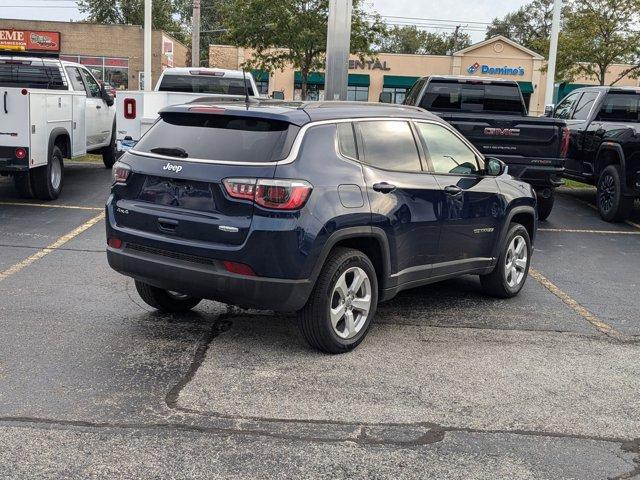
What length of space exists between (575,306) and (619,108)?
7497mm

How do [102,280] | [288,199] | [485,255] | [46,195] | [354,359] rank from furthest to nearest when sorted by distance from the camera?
[46,195] < [102,280] < [485,255] < [354,359] < [288,199]

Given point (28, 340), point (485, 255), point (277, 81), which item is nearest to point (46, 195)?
point (28, 340)

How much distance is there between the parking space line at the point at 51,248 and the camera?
745cm

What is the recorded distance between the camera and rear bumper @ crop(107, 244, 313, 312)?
4949 millimetres

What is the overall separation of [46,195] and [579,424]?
29.8 ft

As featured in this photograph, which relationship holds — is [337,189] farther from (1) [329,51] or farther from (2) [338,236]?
(1) [329,51]

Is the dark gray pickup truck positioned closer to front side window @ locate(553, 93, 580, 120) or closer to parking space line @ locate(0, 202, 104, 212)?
front side window @ locate(553, 93, 580, 120)

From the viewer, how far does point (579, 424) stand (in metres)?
4.38

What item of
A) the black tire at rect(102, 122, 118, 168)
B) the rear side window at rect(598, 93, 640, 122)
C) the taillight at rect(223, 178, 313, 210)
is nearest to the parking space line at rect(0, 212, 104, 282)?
the taillight at rect(223, 178, 313, 210)

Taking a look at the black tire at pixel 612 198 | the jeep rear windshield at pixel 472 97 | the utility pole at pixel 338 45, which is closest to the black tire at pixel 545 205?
the black tire at pixel 612 198

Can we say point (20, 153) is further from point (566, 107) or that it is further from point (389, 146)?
point (566, 107)

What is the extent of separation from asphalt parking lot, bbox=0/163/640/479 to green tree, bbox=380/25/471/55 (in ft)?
263

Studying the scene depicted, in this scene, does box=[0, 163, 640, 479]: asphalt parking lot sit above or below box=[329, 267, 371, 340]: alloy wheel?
below

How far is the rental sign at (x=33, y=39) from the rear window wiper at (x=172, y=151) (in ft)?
144
